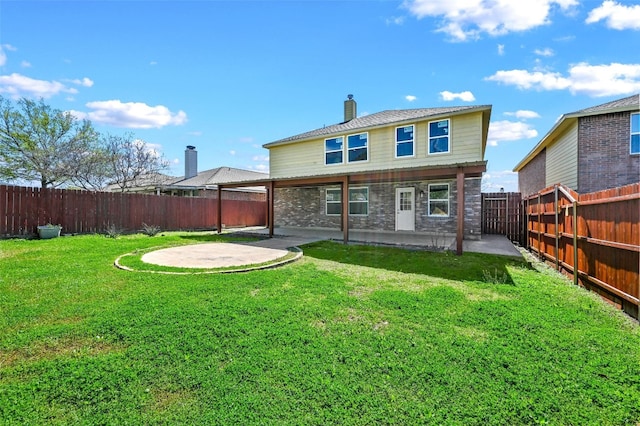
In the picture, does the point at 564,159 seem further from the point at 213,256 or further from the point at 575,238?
the point at 213,256

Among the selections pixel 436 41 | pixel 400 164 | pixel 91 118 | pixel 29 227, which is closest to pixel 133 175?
pixel 91 118

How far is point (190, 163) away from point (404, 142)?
20.1m

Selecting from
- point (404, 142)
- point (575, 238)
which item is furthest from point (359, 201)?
point (575, 238)

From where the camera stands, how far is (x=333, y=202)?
15.0 m

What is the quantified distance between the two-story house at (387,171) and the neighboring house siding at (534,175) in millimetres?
4335

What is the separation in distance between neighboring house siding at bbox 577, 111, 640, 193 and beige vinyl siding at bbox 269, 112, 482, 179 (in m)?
3.32

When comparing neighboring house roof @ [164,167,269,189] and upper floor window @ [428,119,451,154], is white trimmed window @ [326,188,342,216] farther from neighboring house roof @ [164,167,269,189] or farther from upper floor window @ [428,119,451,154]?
neighboring house roof @ [164,167,269,189]

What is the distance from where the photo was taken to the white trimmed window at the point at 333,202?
14734 mm

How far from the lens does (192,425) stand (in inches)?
75.8

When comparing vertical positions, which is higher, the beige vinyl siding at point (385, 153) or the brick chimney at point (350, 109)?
the brick chimney at point (350, 109)

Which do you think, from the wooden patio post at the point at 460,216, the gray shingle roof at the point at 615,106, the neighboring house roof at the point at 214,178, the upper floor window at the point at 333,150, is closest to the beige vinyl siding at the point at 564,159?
the gray shingle roof at the point at 615,106

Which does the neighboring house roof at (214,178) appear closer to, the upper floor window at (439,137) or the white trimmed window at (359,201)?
the white trimmed window at (359,201)

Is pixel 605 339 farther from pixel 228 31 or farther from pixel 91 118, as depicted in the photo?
pixel 91 118

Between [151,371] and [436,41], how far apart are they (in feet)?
41.3
